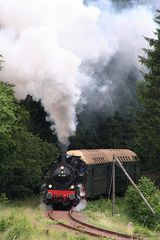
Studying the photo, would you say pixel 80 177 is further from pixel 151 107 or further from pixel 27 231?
pixel 27 231

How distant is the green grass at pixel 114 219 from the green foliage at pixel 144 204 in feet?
1.26

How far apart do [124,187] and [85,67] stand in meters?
7.56

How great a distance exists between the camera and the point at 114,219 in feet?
70.7

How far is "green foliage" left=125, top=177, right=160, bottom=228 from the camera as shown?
828 inches

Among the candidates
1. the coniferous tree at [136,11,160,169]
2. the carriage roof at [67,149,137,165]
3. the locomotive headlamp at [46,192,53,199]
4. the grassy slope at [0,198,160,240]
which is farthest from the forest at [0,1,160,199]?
the grassy slope at [0,198,160,240]

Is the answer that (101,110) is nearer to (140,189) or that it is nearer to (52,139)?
(52,139)

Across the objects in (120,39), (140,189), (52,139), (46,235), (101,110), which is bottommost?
(46,235)

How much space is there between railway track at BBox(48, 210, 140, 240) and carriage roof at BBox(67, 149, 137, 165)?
12.2ft

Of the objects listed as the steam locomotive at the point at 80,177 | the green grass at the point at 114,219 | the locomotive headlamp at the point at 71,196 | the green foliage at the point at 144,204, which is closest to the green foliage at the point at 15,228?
the green grass at the point at 114,219

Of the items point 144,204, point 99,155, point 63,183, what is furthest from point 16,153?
point 144,204

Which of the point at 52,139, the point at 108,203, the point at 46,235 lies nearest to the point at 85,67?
the point at 108,203

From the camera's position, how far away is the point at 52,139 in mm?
38812

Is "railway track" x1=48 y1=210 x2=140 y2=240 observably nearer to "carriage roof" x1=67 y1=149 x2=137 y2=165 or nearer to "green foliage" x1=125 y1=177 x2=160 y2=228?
"green foliage" x1=125 y1=177 x2=160 y2=228

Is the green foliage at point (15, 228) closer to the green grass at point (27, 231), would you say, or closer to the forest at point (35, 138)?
the green grass at point (27, 231)
